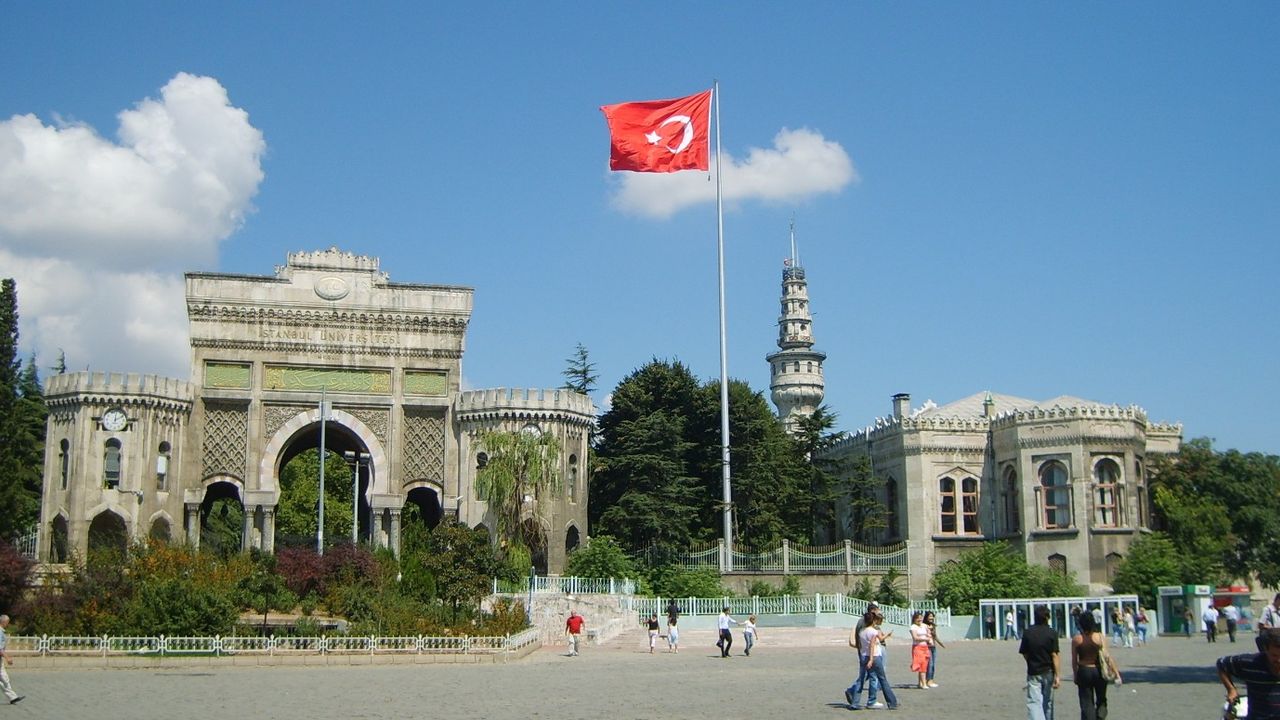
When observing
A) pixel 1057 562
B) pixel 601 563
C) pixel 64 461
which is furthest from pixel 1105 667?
pixel 64 461

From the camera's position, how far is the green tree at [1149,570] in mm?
41812

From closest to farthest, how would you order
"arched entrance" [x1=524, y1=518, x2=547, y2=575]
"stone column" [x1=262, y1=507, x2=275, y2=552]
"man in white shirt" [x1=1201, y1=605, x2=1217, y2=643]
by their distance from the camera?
"man in white shirt" [x1=1201, y1=605, x2=1217, y2=643] → "arched entrance" [x1=524, y1=518, x2=547, y2=575] → "stone column" [x1=262, y1=507, x2=275, y2=552]

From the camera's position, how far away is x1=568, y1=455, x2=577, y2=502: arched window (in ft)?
149

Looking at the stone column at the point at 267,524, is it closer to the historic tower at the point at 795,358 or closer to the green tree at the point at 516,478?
the green tree at the point at 516,478

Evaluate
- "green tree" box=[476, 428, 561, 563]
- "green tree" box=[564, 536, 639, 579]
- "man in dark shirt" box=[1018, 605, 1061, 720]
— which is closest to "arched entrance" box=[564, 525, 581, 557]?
"green tree" box=[476, 428, 561, 563]

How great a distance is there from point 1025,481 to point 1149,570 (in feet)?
20.3

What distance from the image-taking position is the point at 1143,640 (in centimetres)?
3506

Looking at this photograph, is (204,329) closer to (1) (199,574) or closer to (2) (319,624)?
(1) (199,574)

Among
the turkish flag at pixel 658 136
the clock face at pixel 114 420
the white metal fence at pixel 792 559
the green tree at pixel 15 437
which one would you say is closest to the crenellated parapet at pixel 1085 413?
the white metal fence at pixel 792 559

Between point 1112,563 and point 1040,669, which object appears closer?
point 1040,669

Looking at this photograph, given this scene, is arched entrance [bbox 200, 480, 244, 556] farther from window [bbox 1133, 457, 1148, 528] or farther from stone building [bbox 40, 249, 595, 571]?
window [bbox 1133, 457, 1148, 528]

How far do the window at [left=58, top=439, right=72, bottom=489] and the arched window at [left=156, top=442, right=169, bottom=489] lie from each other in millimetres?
2736

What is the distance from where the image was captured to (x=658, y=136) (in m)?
40.8

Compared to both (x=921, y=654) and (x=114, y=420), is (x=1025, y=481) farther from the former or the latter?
A: (x=114, y=420)
